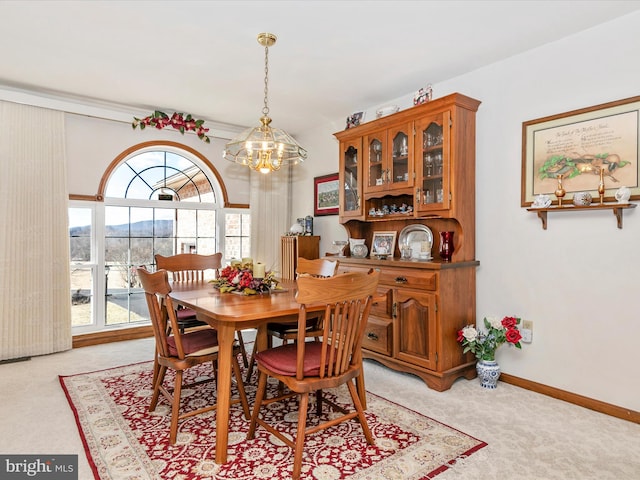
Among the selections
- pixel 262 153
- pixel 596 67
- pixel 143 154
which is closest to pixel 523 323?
pixel 596 67

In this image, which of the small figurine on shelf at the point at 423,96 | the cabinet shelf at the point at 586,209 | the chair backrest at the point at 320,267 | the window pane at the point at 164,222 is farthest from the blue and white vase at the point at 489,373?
the window pane at the point at 164,222

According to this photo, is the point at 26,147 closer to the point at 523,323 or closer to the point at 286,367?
the point at 286,367

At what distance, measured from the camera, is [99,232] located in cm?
429

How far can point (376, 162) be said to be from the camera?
147 inches

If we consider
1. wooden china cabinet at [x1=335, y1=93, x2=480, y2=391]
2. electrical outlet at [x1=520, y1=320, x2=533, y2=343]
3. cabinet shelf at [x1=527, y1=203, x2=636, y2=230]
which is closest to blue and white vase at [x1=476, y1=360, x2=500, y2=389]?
wooden china cabinet at [x1=335, y1=93, x2=480, y2=391]

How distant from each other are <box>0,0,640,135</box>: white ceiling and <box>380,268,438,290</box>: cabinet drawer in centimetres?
165

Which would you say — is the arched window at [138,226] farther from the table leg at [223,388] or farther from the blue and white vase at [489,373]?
the blue and white vase at [489,373]

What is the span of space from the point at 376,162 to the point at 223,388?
2463 mm

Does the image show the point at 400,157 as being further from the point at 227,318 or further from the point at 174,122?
the point at 174,122

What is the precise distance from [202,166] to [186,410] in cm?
321

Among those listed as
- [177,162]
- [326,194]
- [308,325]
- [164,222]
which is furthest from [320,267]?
[177,162]

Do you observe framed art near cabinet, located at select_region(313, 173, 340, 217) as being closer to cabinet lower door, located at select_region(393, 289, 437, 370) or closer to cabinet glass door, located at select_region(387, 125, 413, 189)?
cabinet glass door, located at select_region(387, 125, 413, 189)

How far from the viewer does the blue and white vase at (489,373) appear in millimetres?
2990

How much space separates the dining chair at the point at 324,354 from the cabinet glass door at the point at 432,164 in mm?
1393
